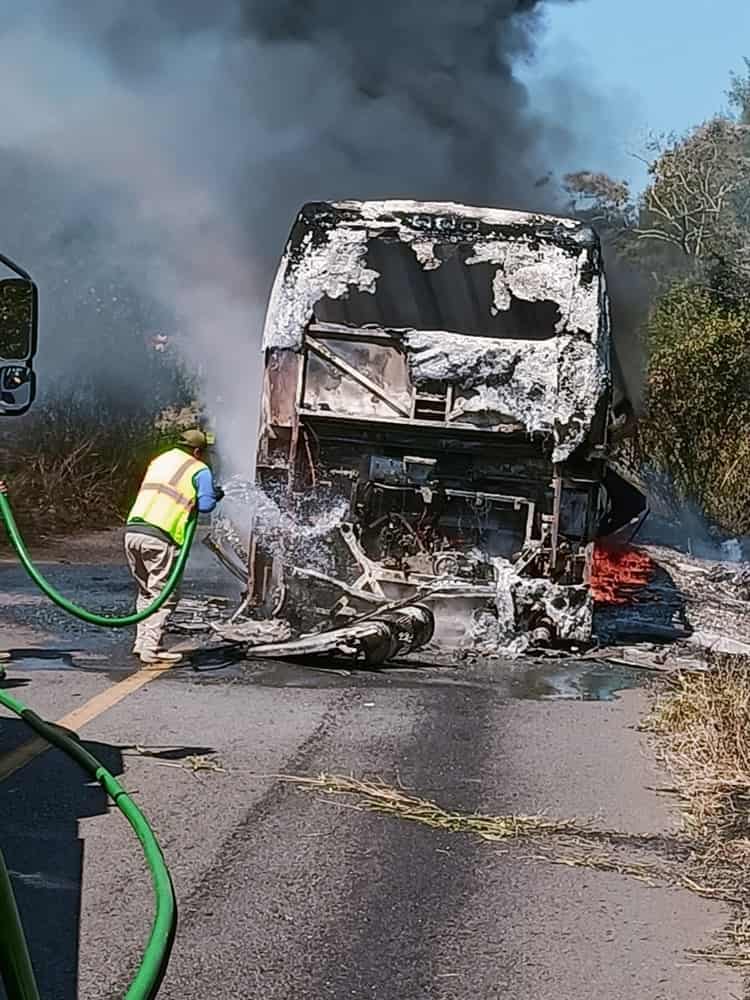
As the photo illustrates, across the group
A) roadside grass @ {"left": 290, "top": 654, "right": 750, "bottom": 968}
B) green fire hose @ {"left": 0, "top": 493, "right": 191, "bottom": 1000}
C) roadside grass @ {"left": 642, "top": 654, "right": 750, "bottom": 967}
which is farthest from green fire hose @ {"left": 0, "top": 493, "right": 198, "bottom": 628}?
roadside grass @ {"left": 642, "top": 654, "right": 750, "bottom": 967}

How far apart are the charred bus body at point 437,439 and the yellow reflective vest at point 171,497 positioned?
0.64 metres

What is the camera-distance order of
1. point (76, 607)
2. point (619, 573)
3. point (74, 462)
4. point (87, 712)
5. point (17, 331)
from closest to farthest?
point (17, 331), point (87, 712), point (76, 607), point (619, 573), point (74, 462)

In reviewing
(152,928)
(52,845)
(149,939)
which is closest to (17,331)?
(52,845)

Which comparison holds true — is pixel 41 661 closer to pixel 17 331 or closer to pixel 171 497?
pixel 171 497

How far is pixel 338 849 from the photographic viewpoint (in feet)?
18.3

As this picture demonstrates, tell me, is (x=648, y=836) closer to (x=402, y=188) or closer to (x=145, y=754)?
(x=145, y=754)

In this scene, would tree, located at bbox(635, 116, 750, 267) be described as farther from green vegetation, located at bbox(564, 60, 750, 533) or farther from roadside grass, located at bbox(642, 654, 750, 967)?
roadside grass, located at bbox(642, 654, 750, 967)

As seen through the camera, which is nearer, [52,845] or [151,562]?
[52,845]

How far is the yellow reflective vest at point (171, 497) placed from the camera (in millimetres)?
9555

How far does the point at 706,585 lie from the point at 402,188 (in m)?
5.51

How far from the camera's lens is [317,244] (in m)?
10.3

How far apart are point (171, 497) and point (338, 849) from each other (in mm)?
4376

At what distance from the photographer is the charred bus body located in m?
9.94

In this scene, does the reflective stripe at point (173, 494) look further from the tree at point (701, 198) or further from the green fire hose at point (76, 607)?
the tree at point (701, 198)
